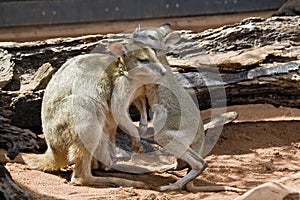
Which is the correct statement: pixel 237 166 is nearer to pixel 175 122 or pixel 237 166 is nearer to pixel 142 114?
pixel 175 122

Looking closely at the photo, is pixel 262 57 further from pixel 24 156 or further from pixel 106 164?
pixel 24 156

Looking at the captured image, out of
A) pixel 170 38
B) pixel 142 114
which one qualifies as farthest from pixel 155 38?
pixel 142 114

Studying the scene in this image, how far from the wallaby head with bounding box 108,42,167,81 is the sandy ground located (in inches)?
35.3

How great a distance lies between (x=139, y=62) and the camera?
4859mm

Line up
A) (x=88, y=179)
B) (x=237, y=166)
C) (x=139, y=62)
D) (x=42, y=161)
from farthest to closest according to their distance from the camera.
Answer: (x=237, y=166), (x=42, y=161), (x=88, y=179), (x=139, y=62)

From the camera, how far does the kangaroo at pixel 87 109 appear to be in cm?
485

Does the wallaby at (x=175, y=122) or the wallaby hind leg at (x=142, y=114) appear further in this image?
the wallaby hind leg at (x=142, y=114)

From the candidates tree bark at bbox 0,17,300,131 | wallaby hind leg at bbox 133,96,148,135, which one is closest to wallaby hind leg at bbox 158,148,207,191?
wallaby hind leg at bbox 133,96,148,135

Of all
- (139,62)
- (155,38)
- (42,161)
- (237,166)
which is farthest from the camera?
(237,166)

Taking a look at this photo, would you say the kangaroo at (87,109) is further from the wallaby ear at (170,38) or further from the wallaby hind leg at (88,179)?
the wallaby ear at (170,38)

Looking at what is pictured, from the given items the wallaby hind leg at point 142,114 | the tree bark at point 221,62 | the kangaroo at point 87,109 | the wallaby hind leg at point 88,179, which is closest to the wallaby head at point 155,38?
the kangaroo at point 87,109

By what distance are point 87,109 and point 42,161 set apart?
69cm

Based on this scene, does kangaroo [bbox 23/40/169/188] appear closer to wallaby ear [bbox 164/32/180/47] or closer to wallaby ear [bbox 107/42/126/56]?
wallaby ear [bbox 107/42/126/56]

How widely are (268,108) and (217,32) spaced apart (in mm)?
1221
